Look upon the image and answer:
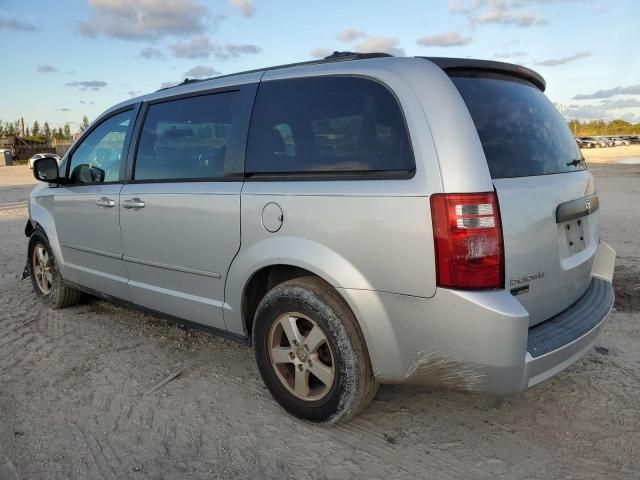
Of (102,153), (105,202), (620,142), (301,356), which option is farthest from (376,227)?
(620,142)

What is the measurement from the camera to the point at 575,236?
2.96 meters

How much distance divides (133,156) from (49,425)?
193 cm

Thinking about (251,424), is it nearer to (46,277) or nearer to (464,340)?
(464,340)

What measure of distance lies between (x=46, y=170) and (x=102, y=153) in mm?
631

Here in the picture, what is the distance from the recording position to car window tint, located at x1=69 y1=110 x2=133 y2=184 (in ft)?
14.0

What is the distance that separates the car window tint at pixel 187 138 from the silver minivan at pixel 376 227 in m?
0.01

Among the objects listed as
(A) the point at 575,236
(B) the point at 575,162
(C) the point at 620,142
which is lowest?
(A) the point at 575,236

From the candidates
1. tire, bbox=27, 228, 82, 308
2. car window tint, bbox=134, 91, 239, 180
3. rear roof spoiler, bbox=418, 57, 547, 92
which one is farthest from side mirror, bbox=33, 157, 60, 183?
rear roof spoiler, bbox=418, 57, 547, 92

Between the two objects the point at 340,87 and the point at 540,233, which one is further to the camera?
the point at 340,87

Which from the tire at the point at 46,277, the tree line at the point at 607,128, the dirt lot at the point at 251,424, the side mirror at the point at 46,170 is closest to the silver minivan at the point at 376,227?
the dirt lot at the point at 251,424

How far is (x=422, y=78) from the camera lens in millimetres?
2613

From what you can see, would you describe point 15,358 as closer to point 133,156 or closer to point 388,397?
point 133,156

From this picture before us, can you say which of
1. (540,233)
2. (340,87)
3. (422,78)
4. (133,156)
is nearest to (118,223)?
(133,156)

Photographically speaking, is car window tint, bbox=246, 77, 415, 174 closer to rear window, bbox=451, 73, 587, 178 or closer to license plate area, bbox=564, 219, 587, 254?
rear window, bbox=451, 73, 587, 178
